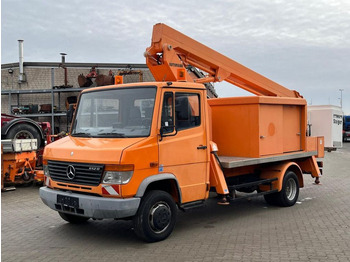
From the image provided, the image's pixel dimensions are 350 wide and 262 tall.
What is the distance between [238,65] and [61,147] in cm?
437

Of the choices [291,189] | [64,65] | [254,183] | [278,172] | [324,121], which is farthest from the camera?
[64,65]

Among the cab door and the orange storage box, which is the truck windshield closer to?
the cab door

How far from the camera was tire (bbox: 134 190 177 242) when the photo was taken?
5.73 m

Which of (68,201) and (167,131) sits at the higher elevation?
(167,131)

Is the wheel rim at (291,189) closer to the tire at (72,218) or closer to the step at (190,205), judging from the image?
the step at (190,205)

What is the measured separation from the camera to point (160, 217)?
5.94 metres

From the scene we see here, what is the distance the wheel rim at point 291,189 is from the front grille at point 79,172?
185 inches

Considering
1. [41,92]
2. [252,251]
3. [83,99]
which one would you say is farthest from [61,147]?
[41,92]

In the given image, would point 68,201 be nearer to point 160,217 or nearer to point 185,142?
point 160,217

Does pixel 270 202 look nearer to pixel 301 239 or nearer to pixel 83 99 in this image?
pixel 301 239

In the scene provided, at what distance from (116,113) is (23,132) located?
6971 millimetres

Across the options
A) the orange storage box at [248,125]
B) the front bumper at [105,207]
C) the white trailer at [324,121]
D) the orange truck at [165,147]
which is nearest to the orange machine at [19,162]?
the orange truck at [165,147]

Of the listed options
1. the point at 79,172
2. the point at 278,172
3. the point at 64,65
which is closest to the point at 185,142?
the point at 79,172

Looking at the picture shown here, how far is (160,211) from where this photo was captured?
19.5 ft
